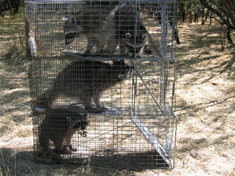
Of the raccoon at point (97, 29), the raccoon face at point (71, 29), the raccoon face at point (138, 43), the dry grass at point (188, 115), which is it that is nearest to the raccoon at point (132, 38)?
the raccoon face at point (138, 43)

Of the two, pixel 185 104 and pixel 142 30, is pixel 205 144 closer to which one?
pixel 185 104

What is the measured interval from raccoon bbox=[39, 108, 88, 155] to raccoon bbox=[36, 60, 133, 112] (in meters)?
0.28

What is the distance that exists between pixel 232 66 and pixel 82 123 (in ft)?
17.5

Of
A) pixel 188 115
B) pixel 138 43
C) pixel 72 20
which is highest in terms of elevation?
pixel 72 20

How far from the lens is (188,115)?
5438mm

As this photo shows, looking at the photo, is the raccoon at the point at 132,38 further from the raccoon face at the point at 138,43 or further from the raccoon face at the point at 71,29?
the raccoon face at the point at 71,29

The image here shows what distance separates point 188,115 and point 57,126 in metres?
2.66

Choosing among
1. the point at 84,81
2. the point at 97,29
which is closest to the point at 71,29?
the point at 97,29

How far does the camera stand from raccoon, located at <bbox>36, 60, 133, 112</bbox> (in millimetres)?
4227

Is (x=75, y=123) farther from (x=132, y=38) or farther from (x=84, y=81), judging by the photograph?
(x=132, y=38)

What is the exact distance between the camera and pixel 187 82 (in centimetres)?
700

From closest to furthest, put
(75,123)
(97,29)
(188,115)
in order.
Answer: (75,123) → (97,29) → (188,115)

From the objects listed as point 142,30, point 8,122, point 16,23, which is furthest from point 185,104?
point 16,23

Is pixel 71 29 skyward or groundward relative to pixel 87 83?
skyward
